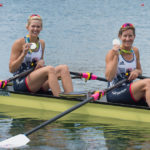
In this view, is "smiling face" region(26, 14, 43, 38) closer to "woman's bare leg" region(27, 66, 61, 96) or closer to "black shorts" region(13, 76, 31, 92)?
"woman's bare leg" region(27, 66, 61, 96)

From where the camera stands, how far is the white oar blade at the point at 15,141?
27.0 ft

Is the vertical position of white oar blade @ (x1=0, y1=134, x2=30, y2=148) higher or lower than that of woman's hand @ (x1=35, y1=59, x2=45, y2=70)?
lower

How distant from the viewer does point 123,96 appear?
9.38 m

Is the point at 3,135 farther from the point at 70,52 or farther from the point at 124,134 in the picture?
the point at 70,52

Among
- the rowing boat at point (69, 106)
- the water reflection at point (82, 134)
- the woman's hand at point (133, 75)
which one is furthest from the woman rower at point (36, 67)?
the woman's hand at point (133, 75)

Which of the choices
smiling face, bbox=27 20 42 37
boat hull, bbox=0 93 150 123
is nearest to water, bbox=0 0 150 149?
boat hull, bbox=0 93 150 123

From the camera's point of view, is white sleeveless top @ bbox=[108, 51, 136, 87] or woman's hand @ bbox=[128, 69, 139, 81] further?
white sleeveless top @ bbox=[108, 51, 136, 87]

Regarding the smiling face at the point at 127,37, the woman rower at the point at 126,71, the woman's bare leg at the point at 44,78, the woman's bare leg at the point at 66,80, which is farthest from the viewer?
the woman's bare leg at the point at 66,80

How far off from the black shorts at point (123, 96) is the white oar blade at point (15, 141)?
1.96 m

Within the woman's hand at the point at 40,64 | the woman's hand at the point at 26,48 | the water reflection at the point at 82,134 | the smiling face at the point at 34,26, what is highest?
the smiling face at the point at 34,26

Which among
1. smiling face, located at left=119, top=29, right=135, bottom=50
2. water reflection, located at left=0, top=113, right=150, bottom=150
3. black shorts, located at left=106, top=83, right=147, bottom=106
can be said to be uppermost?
smiling face, located at left=119, top=29, right=135, bottom=50

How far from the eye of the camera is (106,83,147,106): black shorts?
9305 millimetres

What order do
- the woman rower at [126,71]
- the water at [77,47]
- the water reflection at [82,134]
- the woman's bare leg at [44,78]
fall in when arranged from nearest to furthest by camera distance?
1. the water reflection at [82,134]
2. the water at [77,47]
3. the woman rower at [126,71]
4. the woman's bare leg at [44,78]

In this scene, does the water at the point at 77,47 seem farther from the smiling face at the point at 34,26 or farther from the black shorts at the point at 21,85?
the smiling face at the point at 34,26
